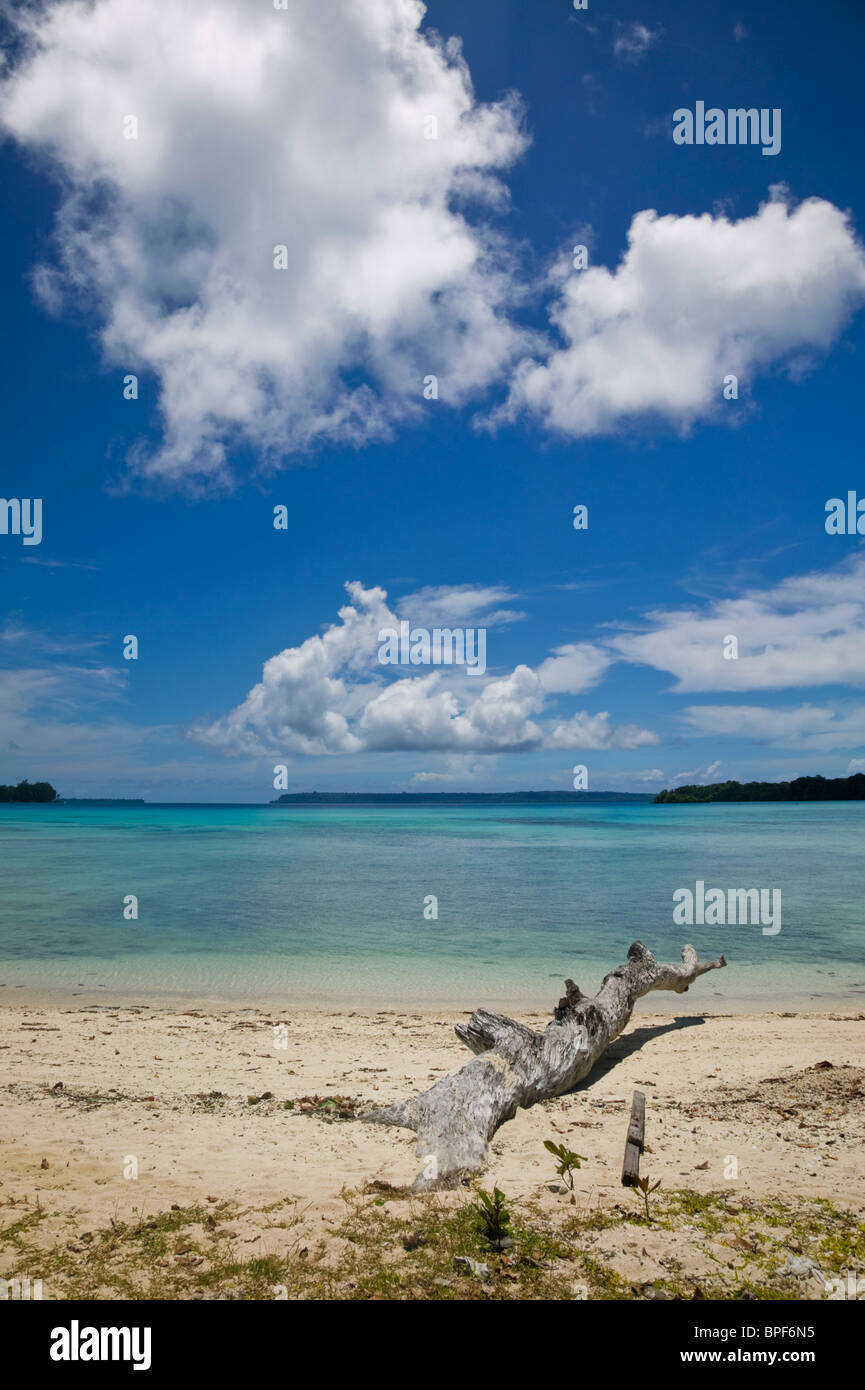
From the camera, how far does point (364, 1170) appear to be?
21.6 feet

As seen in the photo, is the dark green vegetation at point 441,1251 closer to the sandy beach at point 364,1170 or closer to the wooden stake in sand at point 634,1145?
the sandy beach at point 364,1170

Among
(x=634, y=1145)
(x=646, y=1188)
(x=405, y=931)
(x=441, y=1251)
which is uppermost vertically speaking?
(x=646, y=1188)

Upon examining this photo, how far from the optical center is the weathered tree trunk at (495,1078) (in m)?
6.88

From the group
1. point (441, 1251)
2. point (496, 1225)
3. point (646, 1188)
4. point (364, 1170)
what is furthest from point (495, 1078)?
point (441, 1251)

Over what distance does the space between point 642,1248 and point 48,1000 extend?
48.5ft

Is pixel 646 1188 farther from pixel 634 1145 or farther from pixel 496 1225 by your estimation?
pixel 496 1225

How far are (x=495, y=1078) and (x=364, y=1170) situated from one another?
201cm

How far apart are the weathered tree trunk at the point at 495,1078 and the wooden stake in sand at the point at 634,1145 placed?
4.47 feet

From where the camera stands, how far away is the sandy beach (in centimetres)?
495

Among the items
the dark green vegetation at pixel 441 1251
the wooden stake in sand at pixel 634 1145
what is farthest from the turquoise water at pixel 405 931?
the dark green vegetation at pixel 441 1251

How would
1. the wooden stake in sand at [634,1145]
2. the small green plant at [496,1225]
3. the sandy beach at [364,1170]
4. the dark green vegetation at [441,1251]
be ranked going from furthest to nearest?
the wooden stake in sand at [634,1145] → the small green plant at [496,1225] → the sandy beach at [364,1170] → the dark green vegetation at [441,1251]
